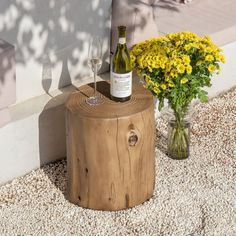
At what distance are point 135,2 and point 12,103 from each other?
4.43ft

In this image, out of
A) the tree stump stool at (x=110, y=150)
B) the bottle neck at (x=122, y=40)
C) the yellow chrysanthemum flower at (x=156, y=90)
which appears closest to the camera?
the tree stump stool at (x=110, y=150)

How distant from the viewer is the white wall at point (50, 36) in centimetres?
440

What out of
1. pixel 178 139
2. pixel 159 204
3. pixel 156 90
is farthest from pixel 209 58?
pixel 159 204

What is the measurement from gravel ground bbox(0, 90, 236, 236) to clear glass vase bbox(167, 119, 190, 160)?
0.06 metres

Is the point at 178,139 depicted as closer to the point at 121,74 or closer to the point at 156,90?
the point at 156,90

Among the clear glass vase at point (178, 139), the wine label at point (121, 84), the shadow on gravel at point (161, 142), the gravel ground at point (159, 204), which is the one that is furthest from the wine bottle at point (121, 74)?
the shadow on gravel at point (161, 142)

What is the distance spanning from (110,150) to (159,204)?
637 millimetres

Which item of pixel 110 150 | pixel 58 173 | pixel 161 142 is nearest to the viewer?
pixel 110 150

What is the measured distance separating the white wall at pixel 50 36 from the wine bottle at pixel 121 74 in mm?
726

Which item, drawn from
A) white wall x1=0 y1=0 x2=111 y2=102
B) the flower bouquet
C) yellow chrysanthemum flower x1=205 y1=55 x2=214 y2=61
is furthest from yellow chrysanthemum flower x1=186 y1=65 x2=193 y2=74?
white wall x1=0 y1=0 x2=111 y2=102

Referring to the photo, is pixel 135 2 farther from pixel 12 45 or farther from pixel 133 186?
pixel 133 186

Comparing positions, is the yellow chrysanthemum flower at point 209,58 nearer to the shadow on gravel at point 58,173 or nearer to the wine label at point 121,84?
the wine label at point 121,84

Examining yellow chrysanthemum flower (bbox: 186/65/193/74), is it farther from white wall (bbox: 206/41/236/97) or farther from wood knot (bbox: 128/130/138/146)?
white wall (bbox: 206/41/236/97)

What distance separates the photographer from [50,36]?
4648mm
